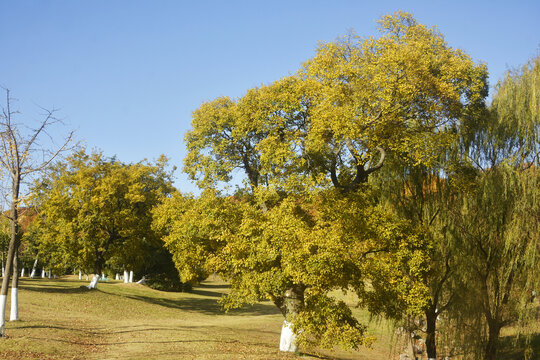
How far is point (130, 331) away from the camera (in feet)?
79.3

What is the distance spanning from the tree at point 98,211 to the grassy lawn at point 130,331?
371 centimetres

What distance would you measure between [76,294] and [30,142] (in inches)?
839

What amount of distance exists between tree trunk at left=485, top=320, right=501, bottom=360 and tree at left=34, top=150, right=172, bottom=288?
2571cm

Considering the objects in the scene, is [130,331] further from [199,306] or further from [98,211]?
[199,306]

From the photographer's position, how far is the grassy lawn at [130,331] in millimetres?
17922

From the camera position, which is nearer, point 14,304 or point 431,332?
point 431,332

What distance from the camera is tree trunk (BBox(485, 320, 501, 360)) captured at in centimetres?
1884

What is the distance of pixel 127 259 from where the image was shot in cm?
4097

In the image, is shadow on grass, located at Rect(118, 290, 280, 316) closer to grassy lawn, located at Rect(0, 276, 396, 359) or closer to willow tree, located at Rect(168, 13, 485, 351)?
grassy lawn, located at Rect(0, 276, 396, 359)

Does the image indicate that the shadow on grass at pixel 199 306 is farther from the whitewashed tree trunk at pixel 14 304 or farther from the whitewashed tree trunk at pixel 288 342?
the whitewashed tree trunk at pixel 288 342

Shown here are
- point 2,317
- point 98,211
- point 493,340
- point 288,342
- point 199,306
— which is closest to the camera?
point 2,317

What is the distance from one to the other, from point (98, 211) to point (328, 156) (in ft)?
79.0

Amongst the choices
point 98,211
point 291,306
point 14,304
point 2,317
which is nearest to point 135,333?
point 14,304

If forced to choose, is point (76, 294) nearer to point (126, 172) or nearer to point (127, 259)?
point (127, 259)
